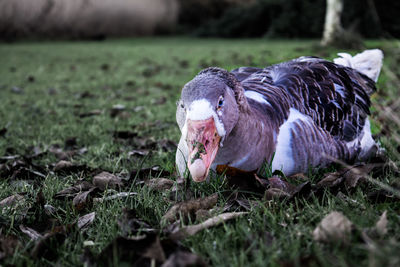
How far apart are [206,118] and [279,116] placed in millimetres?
713

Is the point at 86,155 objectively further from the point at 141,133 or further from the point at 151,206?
the point at 151,206

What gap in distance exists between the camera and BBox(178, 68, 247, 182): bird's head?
1.84 meters

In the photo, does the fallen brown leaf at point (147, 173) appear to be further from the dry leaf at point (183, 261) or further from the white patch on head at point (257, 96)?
the dry leaf at point (183, 261)

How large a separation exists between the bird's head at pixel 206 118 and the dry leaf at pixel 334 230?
2.02ft

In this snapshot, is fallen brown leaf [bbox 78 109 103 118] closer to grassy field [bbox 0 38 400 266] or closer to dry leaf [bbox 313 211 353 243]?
grassy field [bbox 0 38 400 266]

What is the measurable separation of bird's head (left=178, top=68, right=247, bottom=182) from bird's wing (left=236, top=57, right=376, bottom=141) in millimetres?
522

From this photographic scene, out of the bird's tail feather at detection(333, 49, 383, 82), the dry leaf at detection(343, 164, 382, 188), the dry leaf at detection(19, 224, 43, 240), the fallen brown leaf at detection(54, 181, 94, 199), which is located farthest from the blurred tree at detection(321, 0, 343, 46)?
the dry leaf at detection(19, 224, 43, 240)

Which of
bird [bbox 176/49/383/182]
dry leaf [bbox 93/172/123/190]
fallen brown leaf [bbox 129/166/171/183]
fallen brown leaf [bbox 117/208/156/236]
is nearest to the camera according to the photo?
fallen brown leaf [bbox 117/208/156/236]

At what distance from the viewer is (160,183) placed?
7.56 feet

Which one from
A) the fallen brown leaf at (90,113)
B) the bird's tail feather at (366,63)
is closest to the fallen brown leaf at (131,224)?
the bird's tail feather at (366,63)

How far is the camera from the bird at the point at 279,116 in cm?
190

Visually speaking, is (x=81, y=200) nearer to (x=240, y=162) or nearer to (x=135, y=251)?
(x=135, y=251)

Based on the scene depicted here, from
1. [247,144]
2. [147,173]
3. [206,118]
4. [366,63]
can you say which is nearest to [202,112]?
[206,118]

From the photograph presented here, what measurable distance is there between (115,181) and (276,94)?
121cm
